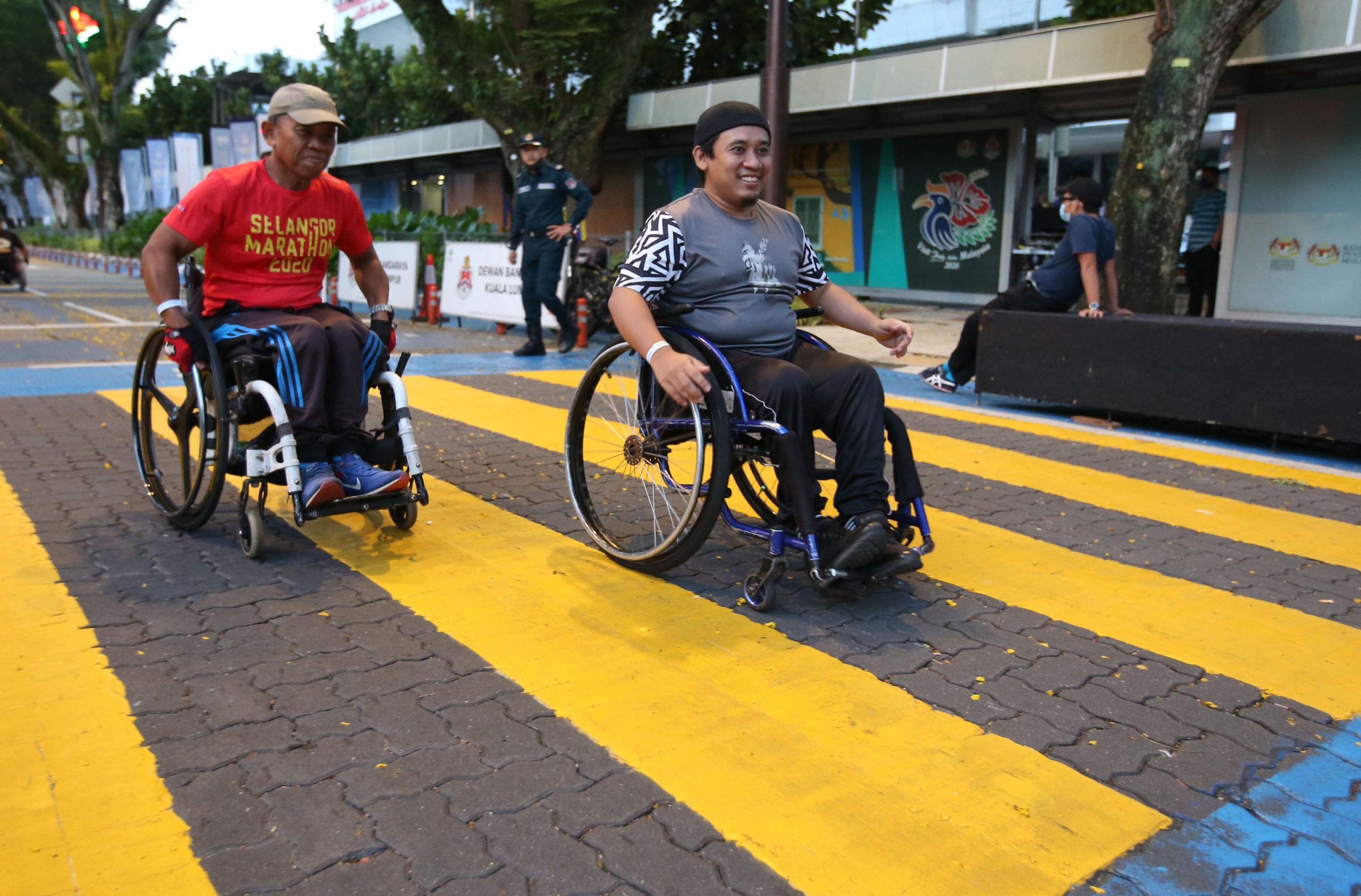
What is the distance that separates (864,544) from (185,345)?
2561 mm

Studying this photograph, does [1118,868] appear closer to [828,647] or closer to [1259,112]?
[828,647]

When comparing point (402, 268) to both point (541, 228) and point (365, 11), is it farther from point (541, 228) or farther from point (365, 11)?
point (365, 11)

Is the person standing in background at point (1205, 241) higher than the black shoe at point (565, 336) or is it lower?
higher

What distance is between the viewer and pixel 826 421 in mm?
3578

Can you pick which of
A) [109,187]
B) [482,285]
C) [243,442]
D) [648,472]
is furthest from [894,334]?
[109,187]

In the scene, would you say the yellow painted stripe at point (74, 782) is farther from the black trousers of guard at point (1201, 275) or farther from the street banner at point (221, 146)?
the street banner at point (221, 146)

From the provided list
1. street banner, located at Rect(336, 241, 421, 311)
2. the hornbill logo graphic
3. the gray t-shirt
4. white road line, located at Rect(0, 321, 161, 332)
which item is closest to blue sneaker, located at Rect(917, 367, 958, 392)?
the gray t-shirt

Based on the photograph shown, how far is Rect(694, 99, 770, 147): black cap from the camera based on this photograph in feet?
12.3

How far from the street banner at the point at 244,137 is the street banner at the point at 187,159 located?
298 inches

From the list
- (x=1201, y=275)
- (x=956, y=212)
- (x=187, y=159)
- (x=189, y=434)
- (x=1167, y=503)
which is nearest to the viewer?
(x=189, y=434)

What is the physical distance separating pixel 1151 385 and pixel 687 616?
476cm

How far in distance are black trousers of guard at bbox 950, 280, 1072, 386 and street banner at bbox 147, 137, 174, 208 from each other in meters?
31.1

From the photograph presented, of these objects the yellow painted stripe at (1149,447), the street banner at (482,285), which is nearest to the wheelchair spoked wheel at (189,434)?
the yellow painted stripe at (1149,447)

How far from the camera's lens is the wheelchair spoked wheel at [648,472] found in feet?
11.2
